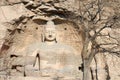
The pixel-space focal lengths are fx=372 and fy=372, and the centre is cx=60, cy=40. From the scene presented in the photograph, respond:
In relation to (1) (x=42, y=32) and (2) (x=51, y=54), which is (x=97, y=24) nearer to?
(2) (x=51, y=54)

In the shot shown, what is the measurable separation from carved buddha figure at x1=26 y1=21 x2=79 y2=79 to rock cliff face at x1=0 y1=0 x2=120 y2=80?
0.81 ft

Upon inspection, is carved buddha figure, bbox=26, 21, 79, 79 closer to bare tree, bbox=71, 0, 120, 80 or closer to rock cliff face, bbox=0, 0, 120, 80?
rock cliff face, bbox=0, 0, 120, 80

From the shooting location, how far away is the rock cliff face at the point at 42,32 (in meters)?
13.3

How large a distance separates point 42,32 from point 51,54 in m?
1.04

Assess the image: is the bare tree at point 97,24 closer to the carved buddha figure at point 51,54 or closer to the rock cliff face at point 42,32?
the rock cliff face at point 42,32

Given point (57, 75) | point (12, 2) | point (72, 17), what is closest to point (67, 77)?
point (57, 75)

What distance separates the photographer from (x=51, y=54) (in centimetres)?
1419

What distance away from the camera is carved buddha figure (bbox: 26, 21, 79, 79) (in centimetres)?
1398

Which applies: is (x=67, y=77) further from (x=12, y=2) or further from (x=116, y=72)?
(x=12, y=2)

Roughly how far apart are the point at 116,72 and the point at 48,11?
3.46 m

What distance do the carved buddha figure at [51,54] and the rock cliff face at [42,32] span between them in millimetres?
248

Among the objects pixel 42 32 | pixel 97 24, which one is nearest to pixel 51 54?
pixel 42 32

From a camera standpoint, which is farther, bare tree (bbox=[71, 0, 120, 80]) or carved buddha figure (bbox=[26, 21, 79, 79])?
carved buddha figure (bbox=[26, 21, 79, 79])

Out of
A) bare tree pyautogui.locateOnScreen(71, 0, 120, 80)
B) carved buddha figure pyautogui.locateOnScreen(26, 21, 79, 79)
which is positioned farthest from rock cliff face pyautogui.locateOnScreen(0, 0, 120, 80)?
carved buddha figure pyautogui.locateOnScreen(26, 21, 79, 79)
